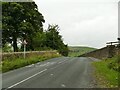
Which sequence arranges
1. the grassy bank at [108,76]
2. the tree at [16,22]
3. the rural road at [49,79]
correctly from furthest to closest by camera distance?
the tree at [16,22], the grassy bank at [108,76], the rural road at [49,79]

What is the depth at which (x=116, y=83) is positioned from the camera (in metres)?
17.5

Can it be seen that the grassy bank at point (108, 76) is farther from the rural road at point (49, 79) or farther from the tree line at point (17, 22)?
the tree line at point (17, 22)

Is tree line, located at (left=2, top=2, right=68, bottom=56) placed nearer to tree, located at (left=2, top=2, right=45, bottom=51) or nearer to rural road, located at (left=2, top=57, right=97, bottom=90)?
tree, located at (left=2, top=2, right=45, bottom=51)

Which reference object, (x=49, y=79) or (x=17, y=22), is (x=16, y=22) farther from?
(x=49, y=79)

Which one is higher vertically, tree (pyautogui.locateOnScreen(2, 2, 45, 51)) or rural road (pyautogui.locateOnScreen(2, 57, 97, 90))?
tree (pyautogui.locateOnScreen(2, 2, 45, 51))

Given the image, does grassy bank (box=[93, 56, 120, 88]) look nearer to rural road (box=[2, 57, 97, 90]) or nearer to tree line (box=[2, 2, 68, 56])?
rural road (box=[2, 57, 97, 90])

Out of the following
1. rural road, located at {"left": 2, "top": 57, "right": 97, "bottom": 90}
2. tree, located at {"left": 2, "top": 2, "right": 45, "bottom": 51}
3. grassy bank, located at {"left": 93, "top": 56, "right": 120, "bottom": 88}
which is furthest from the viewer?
tree, located at {"left": 2, "top": 2, "right": 45, "bottom": 51}

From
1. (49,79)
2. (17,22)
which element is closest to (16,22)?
(17,22)

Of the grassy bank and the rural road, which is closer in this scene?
the rural road

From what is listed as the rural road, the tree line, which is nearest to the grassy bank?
the rural road

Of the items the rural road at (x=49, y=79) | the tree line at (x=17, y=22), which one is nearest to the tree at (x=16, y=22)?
the tree line at (x=17, y=22)

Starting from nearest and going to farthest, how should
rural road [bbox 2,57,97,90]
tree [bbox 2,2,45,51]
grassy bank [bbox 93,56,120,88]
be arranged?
rural road [bbox 2,57,97,90] → grassy bank [bbox 93,56,120,88] → tree [bbox 2,2,45,51]

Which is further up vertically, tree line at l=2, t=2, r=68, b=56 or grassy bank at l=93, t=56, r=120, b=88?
tree line at l=2, t=2, r=68, b=56

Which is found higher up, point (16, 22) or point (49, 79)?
point (16, 22)
